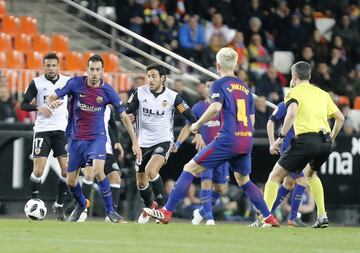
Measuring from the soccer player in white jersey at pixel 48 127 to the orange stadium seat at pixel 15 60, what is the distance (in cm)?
483

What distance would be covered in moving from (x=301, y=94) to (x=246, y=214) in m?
5.56

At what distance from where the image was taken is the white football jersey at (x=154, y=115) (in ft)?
59.4

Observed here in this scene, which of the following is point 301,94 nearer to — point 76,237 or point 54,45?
point 76,237

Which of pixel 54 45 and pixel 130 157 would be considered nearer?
pixel 130 157

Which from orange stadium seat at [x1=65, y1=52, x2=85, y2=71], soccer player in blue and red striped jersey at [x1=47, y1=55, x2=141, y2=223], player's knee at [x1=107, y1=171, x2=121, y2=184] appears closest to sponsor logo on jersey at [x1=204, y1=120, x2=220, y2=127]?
player's knee at [x1=107, y1=171, x2=121, y2=184]

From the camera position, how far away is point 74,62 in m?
23.9

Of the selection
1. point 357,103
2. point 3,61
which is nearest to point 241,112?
point 3,61

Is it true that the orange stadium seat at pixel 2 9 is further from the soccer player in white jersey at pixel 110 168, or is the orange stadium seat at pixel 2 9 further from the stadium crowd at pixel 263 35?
the soccer player in white jersey at pixel 110 168

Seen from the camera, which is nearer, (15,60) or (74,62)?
(15,60)

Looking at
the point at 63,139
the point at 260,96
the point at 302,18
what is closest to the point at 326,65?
the point at 302,18

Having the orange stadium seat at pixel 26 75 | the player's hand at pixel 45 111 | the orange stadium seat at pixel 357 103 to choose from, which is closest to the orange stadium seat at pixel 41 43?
the orange stadium seat at pixel 26 75

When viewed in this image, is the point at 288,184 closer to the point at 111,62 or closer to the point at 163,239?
the point at 163,239

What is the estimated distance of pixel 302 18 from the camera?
1112 inches

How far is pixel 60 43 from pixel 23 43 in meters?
0.87
